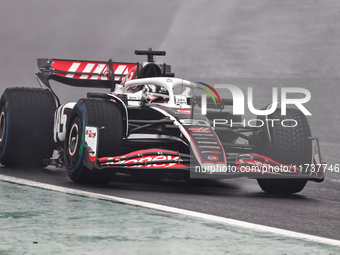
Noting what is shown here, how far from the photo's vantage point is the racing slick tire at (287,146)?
23.0 feet

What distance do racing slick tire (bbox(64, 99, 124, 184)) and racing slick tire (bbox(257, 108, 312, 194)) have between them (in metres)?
1.54

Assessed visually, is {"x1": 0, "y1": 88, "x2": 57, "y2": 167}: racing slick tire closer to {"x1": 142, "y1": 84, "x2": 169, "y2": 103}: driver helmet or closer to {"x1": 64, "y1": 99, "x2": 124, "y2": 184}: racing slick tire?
{"x1": 142, "y1": 84, "x2": 169, "y2": 103}: driver helmet

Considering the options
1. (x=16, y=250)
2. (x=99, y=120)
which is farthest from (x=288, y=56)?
(x=16, y=250)

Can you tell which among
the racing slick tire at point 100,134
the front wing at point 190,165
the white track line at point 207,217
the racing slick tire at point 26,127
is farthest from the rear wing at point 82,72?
the white track line at point 207,217

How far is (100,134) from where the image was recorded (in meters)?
6.93

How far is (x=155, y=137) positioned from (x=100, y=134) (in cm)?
80

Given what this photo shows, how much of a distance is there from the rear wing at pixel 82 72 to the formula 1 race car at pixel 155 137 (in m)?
1.13

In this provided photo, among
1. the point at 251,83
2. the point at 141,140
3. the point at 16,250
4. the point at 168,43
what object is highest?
the point at 168,43

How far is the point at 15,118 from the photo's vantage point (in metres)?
8.84

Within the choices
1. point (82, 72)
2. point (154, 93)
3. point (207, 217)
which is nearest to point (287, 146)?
point (154, 93)

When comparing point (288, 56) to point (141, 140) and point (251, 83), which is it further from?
point (141, 140)

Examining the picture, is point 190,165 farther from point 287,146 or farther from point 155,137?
point 287,146

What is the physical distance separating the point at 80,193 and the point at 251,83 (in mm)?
13638

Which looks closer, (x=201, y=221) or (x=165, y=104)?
(x=201, y=221)
